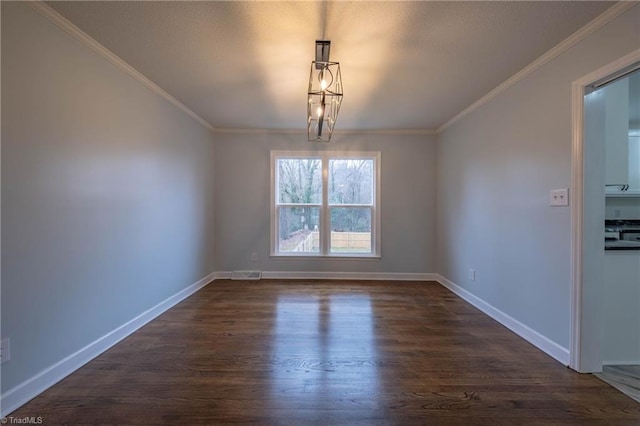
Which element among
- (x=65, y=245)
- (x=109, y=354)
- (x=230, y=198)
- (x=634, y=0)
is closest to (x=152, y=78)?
(x=65, y=245)

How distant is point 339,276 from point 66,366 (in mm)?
3243

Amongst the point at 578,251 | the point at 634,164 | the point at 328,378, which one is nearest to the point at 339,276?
the point at 328,378

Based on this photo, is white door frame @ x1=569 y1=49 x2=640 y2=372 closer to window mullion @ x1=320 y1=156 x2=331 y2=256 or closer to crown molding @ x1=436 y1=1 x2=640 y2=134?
crown molding @ x1=436 y1=1 x2=640 y2=134

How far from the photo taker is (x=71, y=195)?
1.84 metres

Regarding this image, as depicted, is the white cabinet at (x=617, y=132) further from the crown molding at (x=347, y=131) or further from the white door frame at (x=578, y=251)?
the crown molding at (x=347, y=131)

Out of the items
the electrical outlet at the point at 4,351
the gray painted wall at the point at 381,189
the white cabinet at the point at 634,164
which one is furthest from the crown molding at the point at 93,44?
the white cabinet at the point at 634,164

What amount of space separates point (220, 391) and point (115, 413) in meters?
0.55

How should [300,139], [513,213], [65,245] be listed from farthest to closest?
[300,139] → [513,213] → [65,245]

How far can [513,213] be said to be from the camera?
255cm

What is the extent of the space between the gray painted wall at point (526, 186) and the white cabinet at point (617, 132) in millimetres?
562

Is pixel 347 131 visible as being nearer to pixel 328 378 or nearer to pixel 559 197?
pixel 559 197

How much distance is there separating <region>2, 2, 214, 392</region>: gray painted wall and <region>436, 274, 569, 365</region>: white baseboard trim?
3.49 m

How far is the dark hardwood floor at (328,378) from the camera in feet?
4.93

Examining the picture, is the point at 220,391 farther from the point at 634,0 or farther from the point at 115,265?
the point at 634,0
